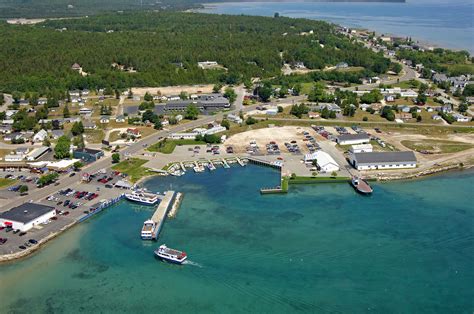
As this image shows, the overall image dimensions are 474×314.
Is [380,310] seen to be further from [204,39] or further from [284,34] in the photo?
[284,34]

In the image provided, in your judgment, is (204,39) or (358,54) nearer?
(358,54)

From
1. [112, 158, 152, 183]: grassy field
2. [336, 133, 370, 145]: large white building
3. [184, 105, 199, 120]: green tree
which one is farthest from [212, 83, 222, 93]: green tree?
[112, 158, 152, 183]: grassy field

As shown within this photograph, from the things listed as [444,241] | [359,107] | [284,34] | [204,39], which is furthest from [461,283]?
[284,34]

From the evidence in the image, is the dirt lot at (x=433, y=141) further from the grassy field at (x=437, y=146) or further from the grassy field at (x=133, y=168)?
the grassy field at (x=133, y=168)

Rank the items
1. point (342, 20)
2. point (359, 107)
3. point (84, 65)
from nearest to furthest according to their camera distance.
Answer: point (359, 107) < point (84, 65) < point (342, 20)

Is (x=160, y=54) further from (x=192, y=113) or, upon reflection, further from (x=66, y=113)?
(x=192, y=113)

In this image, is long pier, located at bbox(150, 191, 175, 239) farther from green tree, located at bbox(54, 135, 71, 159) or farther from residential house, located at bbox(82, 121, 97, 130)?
residential house, located at bbox(82, 121, 97, 130)

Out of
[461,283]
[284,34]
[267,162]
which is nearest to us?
[461,283]
